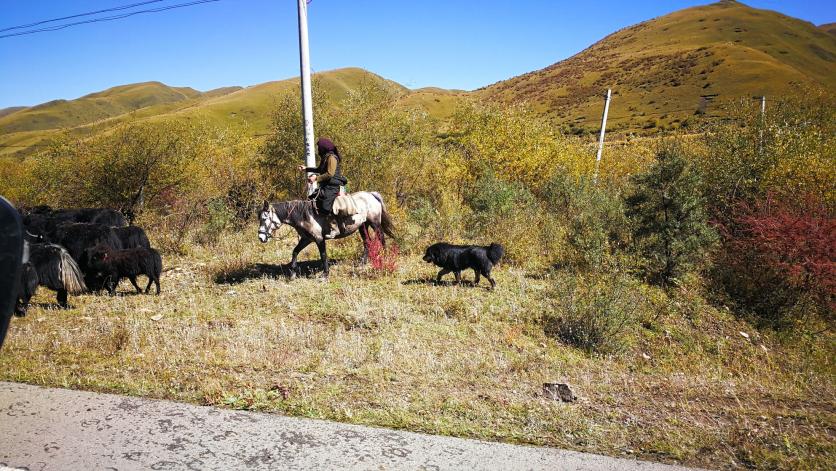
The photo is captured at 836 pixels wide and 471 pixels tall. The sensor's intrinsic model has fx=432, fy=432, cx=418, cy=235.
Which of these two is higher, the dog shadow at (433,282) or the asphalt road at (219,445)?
the asphalt road at (219,445)

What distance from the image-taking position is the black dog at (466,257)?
9.83 m

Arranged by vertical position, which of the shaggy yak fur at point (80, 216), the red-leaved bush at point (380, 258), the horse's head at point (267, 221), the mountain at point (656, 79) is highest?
the mountain at point (656, 79)

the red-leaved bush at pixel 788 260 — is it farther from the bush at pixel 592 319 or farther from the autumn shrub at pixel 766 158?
the bush at pixel 592 319

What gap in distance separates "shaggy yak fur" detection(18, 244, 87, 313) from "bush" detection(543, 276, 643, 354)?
29.0ft

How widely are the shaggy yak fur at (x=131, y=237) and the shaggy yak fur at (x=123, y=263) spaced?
1.72 m

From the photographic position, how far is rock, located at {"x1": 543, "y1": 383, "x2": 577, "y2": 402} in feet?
16.1

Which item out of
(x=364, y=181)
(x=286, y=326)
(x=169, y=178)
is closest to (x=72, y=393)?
(x=286, y=326)

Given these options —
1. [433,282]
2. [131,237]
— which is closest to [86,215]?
[131,237]

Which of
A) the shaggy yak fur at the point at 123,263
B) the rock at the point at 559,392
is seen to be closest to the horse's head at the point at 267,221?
the shaggy yak fur at the point at 123,263

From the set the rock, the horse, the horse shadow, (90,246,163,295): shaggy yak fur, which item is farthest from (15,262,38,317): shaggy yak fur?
the rock

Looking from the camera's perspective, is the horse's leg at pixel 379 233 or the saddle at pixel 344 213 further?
the horse's leg at pixel 379 233

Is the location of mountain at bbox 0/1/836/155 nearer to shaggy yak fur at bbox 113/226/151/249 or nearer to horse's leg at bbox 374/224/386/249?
horse's leg at bbox 374/224/386/249

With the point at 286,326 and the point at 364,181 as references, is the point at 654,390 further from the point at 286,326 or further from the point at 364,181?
the point at 364,181

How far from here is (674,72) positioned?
371 ft
